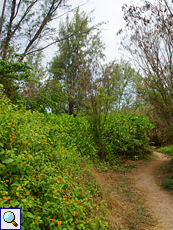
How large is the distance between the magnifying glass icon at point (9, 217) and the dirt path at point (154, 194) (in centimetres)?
214

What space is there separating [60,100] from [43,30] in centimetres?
322

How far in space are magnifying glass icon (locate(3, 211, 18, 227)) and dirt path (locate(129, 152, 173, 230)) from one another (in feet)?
7.04

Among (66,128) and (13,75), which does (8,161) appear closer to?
(66,128)

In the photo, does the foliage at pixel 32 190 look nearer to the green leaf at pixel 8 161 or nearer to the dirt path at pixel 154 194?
the green leaf at pixel 8 161

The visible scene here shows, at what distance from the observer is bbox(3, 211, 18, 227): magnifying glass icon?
1.70 metres

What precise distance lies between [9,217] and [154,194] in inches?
125

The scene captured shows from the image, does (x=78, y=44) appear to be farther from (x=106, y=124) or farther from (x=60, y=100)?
(x=106, y=124)

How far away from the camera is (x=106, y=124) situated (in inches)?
240

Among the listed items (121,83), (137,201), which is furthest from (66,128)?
(121,83)

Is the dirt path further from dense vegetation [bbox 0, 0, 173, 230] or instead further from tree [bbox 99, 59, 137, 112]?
tree [bbox 99, 59, 137, 112]

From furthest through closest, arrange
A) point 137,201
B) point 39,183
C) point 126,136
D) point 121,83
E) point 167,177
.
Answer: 1. point 121,83
2. point 126,136
3. point 167,177
4. point 137,201
5. point 39,183

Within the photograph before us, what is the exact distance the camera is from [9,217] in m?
1.70

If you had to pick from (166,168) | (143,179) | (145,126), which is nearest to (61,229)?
(143,179)

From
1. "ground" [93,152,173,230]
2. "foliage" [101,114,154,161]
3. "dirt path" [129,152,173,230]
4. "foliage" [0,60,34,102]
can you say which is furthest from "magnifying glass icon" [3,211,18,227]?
"foliage" [0,60,34,102]
